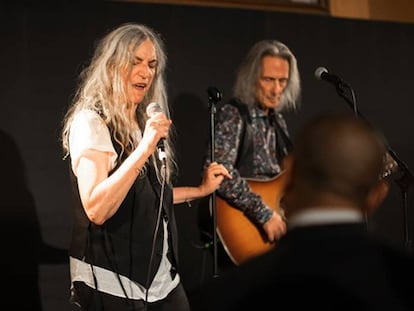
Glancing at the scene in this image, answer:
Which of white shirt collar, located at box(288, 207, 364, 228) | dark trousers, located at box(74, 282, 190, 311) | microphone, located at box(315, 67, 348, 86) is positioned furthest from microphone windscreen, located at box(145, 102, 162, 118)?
white shirt collar, located at box(288, 207, 364, 228)

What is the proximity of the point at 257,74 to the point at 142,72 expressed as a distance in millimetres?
985

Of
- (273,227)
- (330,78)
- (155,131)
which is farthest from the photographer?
(273,227)

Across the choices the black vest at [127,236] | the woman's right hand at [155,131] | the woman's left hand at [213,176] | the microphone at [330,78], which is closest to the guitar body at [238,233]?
the woman's left hand at [213,176]

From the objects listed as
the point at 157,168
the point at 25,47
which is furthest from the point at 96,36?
the point at 157,168

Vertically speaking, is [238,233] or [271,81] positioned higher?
[271,81]

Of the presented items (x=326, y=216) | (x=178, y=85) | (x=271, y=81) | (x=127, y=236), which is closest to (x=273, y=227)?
(x=271, y=81)

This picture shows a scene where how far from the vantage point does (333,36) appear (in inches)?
169

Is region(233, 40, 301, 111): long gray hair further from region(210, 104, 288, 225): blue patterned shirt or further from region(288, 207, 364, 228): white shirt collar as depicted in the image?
region(288, 207, 364, 228): white shirt collar

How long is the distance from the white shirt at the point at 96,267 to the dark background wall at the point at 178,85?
971mm

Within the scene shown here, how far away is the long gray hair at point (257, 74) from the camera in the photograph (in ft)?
11.7

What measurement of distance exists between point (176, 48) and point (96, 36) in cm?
42

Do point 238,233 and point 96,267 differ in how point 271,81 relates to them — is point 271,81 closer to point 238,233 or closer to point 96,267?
point 238,233

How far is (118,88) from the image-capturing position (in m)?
2.63

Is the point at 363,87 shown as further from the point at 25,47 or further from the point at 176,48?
the point at 25,47
